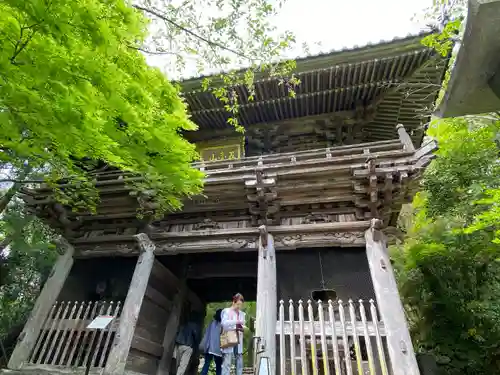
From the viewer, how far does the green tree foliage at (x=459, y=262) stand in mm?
7066

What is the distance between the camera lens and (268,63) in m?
6.70

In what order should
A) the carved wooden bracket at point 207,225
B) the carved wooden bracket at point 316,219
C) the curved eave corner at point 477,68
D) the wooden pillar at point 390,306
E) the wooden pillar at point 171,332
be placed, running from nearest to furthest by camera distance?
1. the curved eave corner at point 477,68
2. the wooden pillar at point 390,306
3. the carved wooden bracket at point 316,219
4. the carved wooden bracket at point 207,225
5. the wooden pillar at point 171,332

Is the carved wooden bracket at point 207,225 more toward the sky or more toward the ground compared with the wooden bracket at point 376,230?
more toward the sky

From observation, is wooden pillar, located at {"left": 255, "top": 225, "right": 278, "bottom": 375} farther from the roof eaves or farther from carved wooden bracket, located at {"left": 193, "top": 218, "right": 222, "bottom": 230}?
the roof eaves

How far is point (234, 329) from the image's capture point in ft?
17.5

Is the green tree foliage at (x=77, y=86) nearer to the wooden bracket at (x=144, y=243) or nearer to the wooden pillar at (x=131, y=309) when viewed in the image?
the wooden bracket at (x=144, y=243)

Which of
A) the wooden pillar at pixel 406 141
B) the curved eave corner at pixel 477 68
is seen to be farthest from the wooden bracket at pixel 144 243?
the curved eave corner at pixel 477 68

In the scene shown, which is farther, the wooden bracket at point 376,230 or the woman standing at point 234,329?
the wooden bracket at point 376,230

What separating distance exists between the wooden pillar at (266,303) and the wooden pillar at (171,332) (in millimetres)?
3123

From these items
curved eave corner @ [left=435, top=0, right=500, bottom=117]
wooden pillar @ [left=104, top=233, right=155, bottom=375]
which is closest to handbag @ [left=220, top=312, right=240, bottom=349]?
wooden pillar @ [left=104, top=233, right=155, bottom=375]

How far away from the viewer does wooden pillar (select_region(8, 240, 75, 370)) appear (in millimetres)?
6109

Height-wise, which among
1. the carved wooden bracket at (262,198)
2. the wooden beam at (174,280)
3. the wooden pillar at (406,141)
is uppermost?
the wooden pillar at (406,141)

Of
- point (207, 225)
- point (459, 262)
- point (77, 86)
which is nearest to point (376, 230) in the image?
point (207, 225)

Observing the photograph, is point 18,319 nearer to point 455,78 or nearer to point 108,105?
point 108,105
